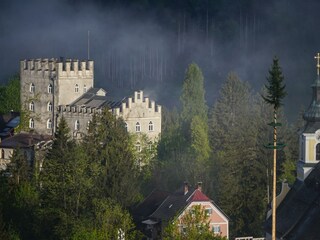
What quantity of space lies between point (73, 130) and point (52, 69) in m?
5.46

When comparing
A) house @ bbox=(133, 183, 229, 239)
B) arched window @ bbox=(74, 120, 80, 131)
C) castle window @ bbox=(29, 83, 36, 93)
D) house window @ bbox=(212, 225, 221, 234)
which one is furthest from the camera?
castle window @ bbox=(29, 83, 36, 93)

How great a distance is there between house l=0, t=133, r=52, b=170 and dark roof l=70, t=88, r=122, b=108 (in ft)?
9.80

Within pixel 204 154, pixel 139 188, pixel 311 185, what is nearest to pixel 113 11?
pixel 204 154

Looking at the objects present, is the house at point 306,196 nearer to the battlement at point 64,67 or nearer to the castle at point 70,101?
the castle at point 70,101

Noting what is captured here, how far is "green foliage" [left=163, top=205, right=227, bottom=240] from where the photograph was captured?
71.6m

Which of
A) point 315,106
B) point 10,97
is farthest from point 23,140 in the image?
point 315,106

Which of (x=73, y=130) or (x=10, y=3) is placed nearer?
(x=73, y=130)

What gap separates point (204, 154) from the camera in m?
96.1

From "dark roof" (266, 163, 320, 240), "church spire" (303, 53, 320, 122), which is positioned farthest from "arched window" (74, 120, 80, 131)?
"dark roof" (266, 163, 320, 240)

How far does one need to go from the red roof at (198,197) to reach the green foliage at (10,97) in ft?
127

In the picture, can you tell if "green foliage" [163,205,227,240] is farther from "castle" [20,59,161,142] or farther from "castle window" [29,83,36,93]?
"castle window" [29,83,36,93]

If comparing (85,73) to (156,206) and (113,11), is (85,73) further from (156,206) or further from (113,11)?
(113,11)

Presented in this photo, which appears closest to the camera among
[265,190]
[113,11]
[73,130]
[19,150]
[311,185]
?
[311,185]

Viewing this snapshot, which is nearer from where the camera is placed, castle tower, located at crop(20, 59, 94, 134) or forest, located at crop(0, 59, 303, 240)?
forest, located at crop(0, 59, 303, 240)
